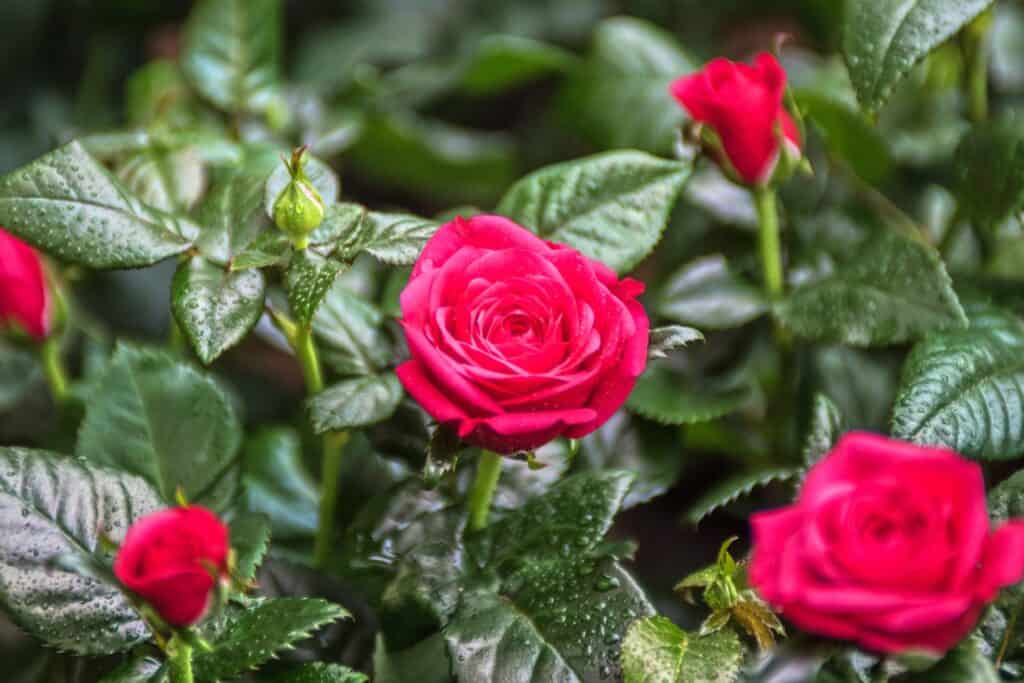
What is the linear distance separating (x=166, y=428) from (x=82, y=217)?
145mm

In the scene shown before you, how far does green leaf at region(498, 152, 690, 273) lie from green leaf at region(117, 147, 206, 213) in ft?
0.67

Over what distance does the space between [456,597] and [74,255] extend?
25 centimetres

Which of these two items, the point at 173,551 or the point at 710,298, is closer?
the point at 173,551

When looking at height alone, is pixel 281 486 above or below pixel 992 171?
below

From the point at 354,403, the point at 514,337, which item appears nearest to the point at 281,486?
the point at 354,403

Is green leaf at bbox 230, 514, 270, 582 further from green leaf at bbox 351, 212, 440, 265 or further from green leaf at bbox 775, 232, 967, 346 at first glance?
green leaf at bbox 775, 232, 967, 346

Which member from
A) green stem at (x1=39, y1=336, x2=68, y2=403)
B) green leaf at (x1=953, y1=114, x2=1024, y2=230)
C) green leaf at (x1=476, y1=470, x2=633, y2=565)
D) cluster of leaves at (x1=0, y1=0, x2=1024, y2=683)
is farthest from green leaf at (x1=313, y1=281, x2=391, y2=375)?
green leaf at (x1=953, y1=114, x2=1024, y2=230)

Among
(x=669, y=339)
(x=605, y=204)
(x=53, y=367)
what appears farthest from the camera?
(x=53, y=367)

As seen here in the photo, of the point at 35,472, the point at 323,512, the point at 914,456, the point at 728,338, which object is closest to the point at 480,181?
the point at 728,338

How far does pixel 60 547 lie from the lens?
493mm

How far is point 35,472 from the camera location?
504 millimetres

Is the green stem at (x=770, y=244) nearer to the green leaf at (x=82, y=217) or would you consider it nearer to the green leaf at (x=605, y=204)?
the green leaf at (x=605, y=204)

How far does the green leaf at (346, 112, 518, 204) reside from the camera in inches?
40.1

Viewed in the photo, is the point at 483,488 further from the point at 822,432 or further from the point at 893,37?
the point at 893,37
